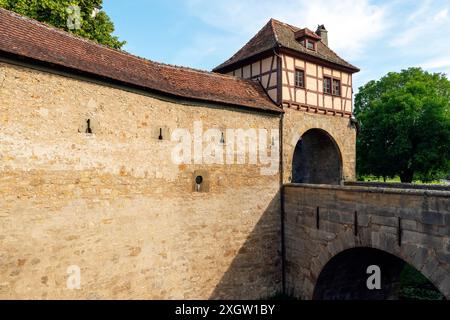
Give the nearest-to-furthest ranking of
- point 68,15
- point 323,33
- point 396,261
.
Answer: point 396,261 < point 68,15 < point 323,33

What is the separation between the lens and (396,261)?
40.8 feet

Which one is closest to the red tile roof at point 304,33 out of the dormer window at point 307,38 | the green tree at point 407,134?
the dormer window at point 307,38

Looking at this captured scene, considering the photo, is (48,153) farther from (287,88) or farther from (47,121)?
(287,88)

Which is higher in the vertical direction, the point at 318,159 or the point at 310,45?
the point at 310,45

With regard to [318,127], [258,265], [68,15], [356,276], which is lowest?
[356,276]

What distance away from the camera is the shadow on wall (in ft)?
37.0

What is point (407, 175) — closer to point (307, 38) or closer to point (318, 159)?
point (318, 159)

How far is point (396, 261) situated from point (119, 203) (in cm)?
1055

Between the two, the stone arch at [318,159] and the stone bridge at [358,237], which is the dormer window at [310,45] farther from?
the stone bridge at [358,237]

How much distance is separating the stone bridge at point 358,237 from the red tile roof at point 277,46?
5.88m

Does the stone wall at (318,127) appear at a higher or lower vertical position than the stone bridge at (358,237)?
higher

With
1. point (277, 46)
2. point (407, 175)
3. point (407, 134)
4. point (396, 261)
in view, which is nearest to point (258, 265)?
point (396, 261)

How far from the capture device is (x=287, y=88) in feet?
43.2

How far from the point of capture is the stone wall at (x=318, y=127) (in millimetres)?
12961
